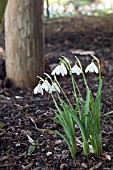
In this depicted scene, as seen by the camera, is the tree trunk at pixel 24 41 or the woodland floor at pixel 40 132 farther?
the tree trunk at pixel 24 41

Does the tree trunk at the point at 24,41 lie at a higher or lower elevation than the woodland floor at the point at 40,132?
higher

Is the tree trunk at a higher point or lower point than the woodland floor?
higher

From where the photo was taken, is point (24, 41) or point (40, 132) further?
point (24, 41)

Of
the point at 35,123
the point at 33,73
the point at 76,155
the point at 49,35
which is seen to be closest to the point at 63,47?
the point at 49,35

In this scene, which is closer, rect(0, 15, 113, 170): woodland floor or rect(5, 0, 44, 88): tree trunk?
rect(0, 15, 113, 170): woodland floor

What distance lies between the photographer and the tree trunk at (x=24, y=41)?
11.0 ft

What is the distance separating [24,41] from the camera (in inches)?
134

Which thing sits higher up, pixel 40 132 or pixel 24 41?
pixel 24 41

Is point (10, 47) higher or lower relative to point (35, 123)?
higher

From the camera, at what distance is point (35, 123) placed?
2643 millimetres

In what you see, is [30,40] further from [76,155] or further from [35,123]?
[76,155]

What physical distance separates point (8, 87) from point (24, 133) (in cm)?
113

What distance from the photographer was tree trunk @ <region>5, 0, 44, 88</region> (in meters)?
3.35

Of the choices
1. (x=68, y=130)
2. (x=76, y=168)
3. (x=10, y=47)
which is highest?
(x=10, y=47)
